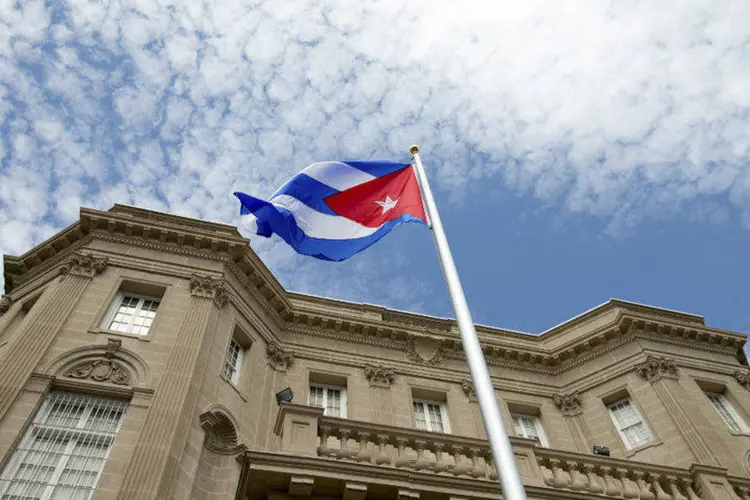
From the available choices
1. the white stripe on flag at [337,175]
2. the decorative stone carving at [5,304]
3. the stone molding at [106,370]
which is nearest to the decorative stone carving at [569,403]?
the white stripe on flag at [337,175]

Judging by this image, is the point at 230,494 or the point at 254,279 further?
the point at 254,279

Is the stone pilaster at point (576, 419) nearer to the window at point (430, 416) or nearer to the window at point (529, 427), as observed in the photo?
the window at point (529, 427)

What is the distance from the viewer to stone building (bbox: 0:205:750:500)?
13570 millimetres

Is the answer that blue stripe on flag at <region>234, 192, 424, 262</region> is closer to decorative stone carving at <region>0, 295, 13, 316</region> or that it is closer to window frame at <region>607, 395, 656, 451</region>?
decorative stone carving at <region>0, 295, 13, 316</region>

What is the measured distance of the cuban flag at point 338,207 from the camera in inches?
541

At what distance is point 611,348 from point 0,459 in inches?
752

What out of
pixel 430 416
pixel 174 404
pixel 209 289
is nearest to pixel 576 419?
pixel 430 416

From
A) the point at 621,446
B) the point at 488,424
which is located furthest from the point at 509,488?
the point at 621,446

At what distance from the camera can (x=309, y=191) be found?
14.5 meters

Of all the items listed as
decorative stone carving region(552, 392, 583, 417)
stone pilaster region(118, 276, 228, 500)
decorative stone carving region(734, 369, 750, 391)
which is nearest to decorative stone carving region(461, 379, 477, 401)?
decorative stone carving region(552, 392, 583, 417)

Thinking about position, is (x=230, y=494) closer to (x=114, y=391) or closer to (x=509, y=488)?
(x=114, y=391)

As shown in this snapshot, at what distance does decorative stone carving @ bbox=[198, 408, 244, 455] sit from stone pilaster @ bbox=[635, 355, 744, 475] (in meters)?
13.2

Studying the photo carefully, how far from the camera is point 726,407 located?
835 inches

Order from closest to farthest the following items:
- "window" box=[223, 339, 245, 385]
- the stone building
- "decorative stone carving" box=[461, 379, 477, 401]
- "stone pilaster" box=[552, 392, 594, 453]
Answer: the stone building → "window" box=[223, 339, 245, 385] → "stone pilaster" box=[552, 392, 594, 453] → "decorative stone carving" box=[461, 379, 477, 401]
